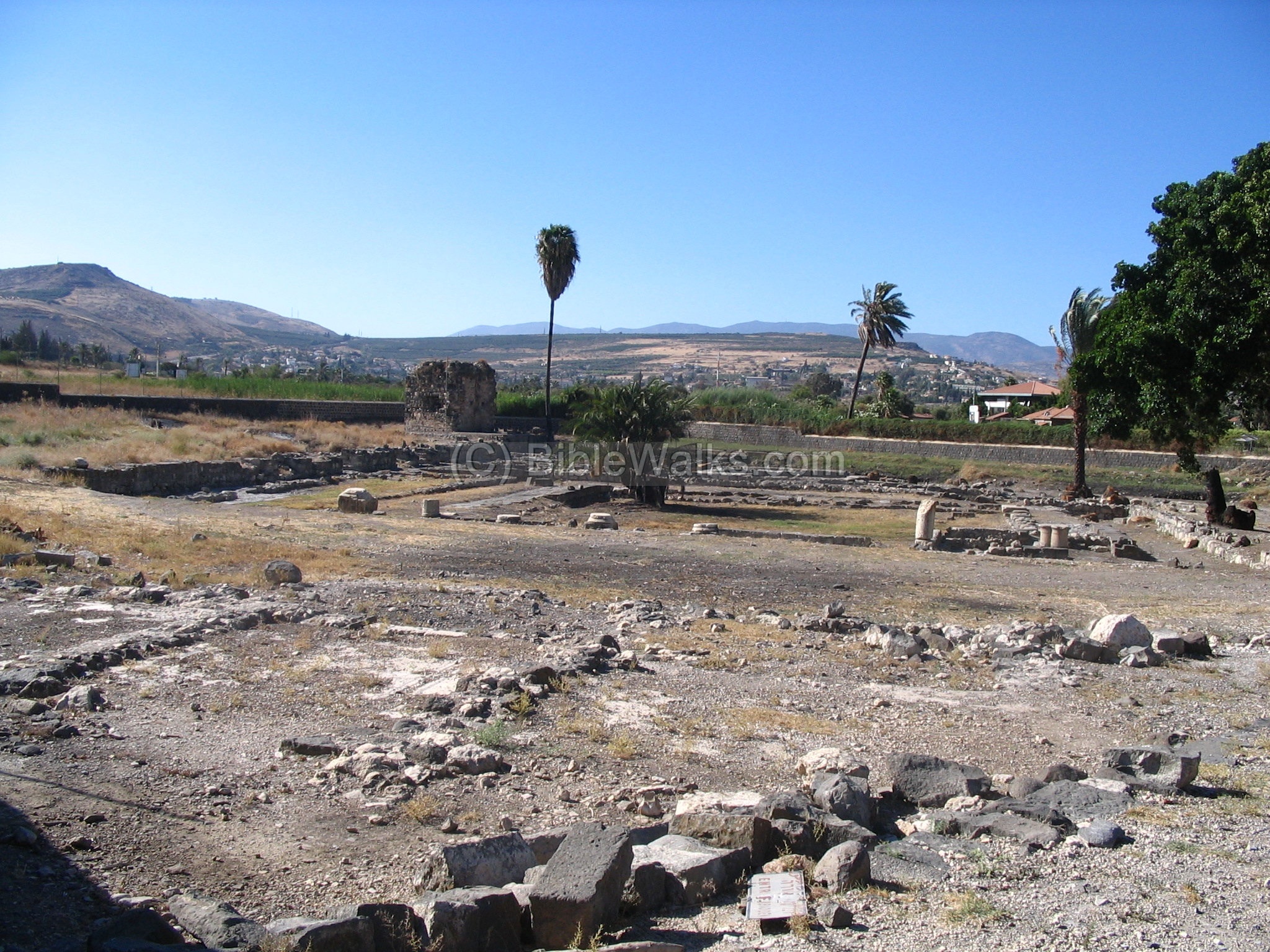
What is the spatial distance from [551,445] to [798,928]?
5008cm

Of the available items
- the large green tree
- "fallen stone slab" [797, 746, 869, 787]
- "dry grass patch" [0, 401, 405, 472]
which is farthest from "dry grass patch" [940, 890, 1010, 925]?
"dry grass patch" [0, 401, 405, 472]

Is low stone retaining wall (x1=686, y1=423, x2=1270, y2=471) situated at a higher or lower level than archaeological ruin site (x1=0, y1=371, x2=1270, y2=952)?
higher

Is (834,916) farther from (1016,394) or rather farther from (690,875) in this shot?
(1016,394)

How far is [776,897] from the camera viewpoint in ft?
16.0

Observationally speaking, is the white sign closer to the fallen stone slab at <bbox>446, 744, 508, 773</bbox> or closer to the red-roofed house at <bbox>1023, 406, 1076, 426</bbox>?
the fallen stone slab at <bbox>446, 744, 508, 773</bbox>

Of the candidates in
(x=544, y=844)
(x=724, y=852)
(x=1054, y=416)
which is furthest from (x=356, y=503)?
(x=1054, y=416)

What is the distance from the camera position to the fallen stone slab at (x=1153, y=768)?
6.92 meters

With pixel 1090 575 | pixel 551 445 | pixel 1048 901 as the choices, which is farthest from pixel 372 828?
pixel 551 445

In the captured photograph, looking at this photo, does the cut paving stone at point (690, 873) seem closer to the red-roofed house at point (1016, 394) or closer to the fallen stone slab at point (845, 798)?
the fallen stone slab at point (845, 798)

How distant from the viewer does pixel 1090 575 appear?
18875 mm

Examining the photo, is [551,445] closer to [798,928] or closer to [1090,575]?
[1090,575]

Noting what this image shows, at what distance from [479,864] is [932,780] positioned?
11.0 feet

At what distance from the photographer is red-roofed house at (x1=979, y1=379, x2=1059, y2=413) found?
8594cm

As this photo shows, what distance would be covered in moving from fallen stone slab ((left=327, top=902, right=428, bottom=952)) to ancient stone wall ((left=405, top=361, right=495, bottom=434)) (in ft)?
163
